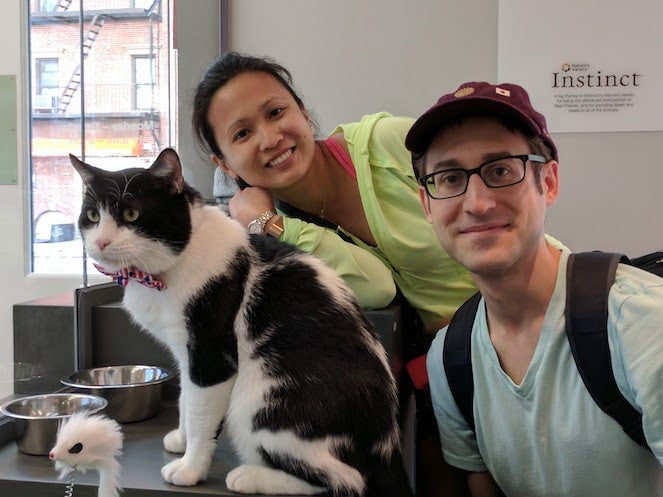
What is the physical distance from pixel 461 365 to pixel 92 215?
0.67 metres

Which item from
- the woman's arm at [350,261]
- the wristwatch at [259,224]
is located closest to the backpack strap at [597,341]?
the woman's arm at [350,261]

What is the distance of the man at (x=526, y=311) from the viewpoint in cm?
87

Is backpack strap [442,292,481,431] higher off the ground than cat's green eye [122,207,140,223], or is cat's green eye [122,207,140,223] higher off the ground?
cat's green eye [122,207,140,223]

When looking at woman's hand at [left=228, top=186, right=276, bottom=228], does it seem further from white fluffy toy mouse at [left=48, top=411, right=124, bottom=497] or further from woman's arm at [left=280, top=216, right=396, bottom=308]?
white fluffy toy mouse at [left=48, top=411, right=124, bottom=497]

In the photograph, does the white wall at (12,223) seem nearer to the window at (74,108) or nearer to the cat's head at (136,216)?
the window at (74,108)

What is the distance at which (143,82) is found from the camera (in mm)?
2115

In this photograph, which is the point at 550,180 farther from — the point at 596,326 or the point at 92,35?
the point at 92,35

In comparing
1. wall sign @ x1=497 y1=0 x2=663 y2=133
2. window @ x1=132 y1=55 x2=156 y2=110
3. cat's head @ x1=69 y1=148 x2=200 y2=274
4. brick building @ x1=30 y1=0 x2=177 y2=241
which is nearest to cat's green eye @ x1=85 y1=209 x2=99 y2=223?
cat's head @ x1=69 y1=148 x2=200 y2=274

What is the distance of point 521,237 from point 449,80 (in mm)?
1385

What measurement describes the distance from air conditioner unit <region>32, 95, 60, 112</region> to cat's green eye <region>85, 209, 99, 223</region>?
25.3 inches

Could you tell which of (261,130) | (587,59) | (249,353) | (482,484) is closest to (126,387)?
(249,353)

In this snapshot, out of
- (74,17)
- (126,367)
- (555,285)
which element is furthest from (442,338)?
(74,17)

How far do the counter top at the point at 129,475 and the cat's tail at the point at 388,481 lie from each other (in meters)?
0.21

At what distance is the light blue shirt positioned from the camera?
2.76 feet
